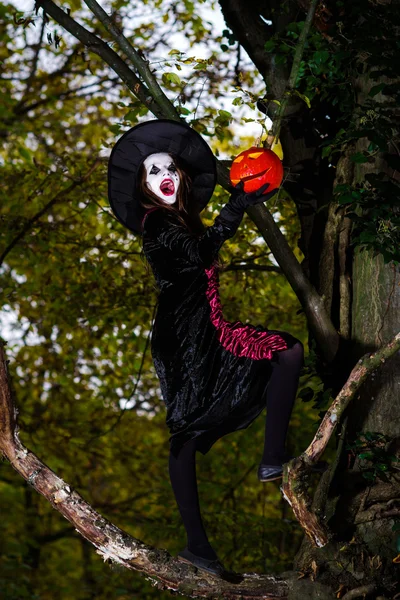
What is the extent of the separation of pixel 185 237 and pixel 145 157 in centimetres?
53

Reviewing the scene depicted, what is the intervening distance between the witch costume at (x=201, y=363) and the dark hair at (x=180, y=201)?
0.05 m

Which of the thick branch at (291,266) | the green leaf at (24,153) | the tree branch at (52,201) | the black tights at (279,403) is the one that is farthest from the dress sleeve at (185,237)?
the green leaf at (24,153)

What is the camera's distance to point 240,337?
309 centimetres

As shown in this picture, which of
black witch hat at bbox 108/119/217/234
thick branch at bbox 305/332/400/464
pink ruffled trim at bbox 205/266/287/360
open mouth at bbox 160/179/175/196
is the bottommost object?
thick branch at bbox 305/332/400/464

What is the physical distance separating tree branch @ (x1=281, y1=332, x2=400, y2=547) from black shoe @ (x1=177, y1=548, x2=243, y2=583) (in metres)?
0.40

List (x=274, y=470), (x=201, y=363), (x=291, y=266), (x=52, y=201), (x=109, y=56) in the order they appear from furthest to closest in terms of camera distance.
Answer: (x=52, y=201)
(x=109, y=56)
(x=291, y=266)
(x=201, y=363)
(x=274, y=470)

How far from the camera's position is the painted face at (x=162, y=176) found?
327cm

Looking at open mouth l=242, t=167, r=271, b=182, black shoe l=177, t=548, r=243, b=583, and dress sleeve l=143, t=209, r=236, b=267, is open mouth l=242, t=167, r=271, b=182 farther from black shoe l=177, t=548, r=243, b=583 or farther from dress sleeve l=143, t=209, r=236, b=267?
black shoe l=177, t=548, r=243, b=583

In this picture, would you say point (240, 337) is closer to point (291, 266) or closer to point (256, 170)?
point (256, 170)

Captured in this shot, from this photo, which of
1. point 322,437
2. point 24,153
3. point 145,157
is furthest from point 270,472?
point 24,153

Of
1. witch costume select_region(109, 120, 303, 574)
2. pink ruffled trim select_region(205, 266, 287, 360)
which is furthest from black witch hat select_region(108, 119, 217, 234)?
pink ruffled trim select_region(205, 266, 287, 360)

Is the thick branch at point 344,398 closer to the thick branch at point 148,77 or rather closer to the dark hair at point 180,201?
the dark hair at point 180,201

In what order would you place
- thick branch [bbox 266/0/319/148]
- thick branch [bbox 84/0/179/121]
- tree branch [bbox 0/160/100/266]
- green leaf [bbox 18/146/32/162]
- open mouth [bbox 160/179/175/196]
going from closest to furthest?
open mouth [bbox 160/179/175/196] → thick branch [bbox 266/0/319/148] → thick branch [bbox 84/0/179/121] → tree branch [bbox 0/160/100/266] → green leaf [bbox 18/146/32/162]

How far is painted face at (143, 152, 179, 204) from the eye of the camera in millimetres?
3271
